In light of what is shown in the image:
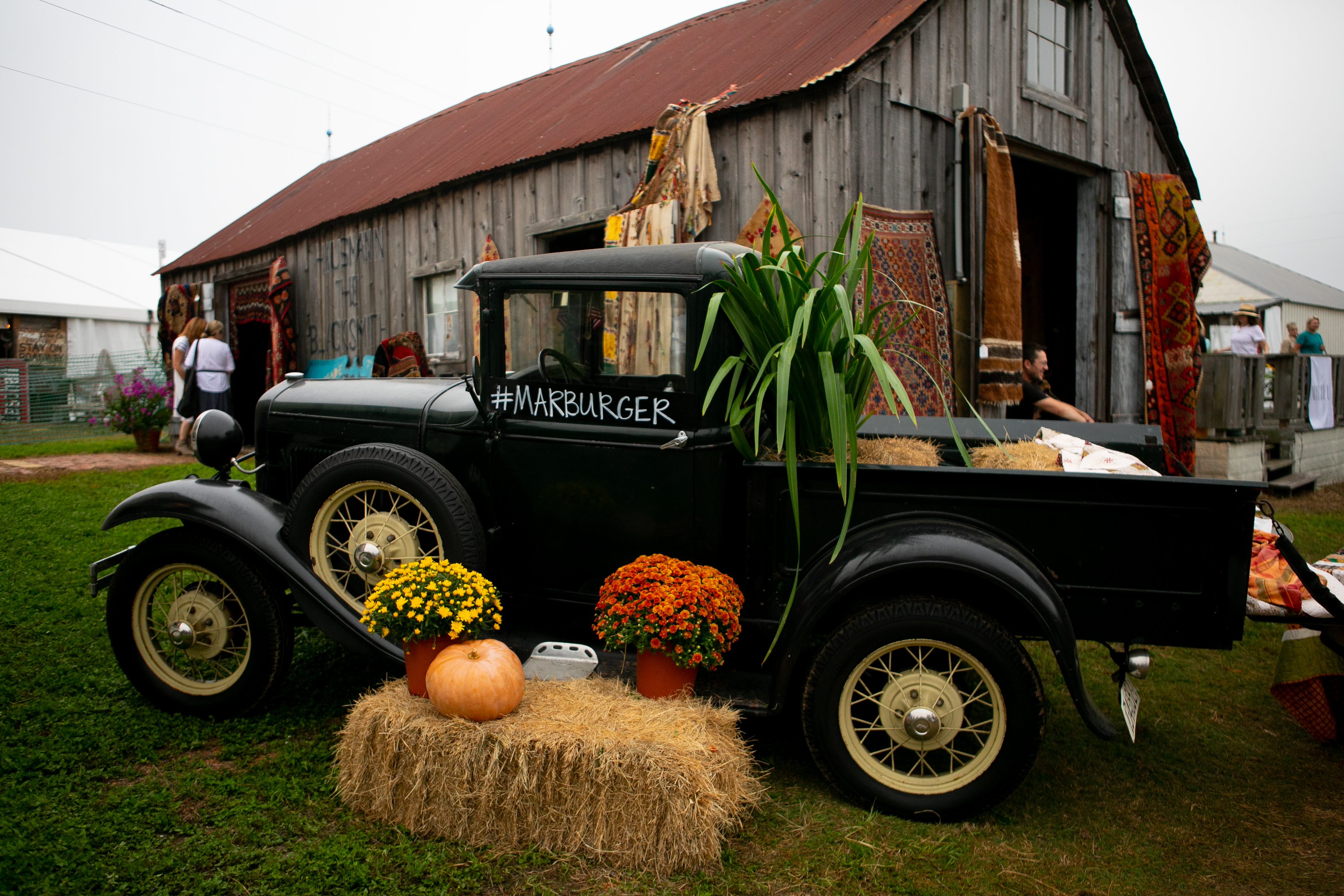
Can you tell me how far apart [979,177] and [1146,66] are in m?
3.84

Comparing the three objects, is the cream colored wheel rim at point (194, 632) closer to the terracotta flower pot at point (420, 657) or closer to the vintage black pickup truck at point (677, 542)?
the vintage black pickup truck at point (677, 542)

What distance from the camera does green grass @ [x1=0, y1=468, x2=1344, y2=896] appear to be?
95.3 inches

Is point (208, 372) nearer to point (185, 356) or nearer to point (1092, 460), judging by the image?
point (185, 356)

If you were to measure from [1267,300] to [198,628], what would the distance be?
107ft

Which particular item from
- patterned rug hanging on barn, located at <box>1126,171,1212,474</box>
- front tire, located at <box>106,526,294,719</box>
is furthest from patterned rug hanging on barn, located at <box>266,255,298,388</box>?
patterned rug hanging on barn, located at <box>1126,171,1212,474</box>

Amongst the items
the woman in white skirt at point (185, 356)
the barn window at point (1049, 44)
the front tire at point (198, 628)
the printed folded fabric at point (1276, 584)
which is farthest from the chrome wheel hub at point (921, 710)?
the woman in white skirt at point (185, 356)

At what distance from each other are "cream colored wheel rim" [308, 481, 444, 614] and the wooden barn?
348cm

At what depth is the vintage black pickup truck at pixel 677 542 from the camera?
107 inches

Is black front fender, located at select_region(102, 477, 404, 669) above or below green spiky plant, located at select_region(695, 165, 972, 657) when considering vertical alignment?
below

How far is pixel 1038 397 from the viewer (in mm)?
7086

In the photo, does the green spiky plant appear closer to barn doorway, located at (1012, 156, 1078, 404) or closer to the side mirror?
the side mirror

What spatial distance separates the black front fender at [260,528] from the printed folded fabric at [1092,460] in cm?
267

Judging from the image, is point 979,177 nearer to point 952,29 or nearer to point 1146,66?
point 952,29

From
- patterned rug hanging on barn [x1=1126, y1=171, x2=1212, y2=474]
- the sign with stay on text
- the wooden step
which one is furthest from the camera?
the wooden step
